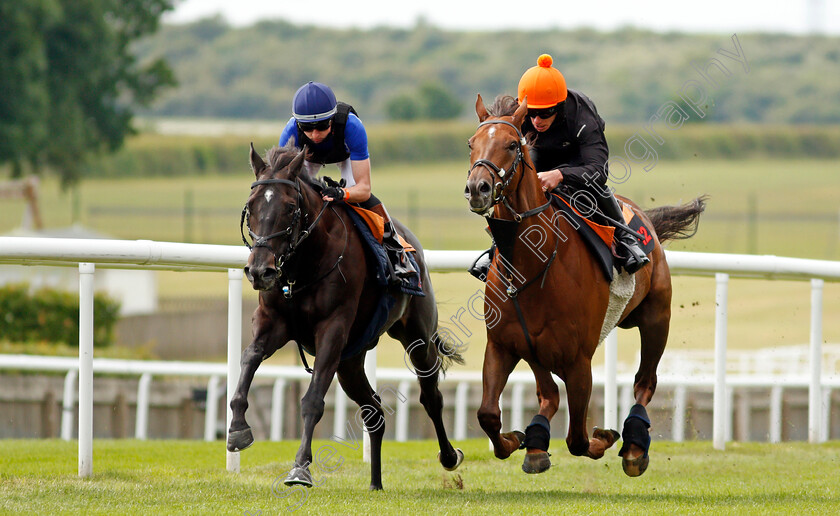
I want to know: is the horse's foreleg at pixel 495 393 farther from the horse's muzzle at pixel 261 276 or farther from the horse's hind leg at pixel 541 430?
the horse's muzzle at pixel 261 276

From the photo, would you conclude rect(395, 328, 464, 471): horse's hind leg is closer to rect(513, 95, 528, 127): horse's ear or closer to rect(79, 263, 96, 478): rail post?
rect(513, 95, 528, 127): horse's ear

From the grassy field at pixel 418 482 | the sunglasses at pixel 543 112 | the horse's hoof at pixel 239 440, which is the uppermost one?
the sunglasses at pixel 543 112

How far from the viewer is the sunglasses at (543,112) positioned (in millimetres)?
5938

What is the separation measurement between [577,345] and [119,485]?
237 centimetres

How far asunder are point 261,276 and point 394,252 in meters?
1.19

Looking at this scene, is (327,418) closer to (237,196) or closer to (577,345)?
(577,345)

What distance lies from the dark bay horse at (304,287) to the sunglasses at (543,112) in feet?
3.65

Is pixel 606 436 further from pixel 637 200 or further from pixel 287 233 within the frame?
pixel 637 200

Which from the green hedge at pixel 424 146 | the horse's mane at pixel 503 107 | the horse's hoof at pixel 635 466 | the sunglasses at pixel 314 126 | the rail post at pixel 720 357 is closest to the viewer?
the horse's mane at pixel 503 107

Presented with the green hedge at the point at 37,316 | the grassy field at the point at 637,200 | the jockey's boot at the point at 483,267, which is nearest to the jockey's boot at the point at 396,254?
the jockey's boot at the point at 483,267

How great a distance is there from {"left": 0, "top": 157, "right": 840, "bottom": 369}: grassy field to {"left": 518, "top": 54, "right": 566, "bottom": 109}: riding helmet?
23.7m

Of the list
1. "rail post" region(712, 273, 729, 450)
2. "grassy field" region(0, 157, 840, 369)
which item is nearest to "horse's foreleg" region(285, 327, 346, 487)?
"rail post" region(712, 273, 729, 450)

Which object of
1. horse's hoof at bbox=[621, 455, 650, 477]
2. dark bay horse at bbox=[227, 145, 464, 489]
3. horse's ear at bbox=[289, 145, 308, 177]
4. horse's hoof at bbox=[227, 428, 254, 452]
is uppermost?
horse's ear at bbox=[289, 145, 308, 177]

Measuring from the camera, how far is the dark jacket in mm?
5949
